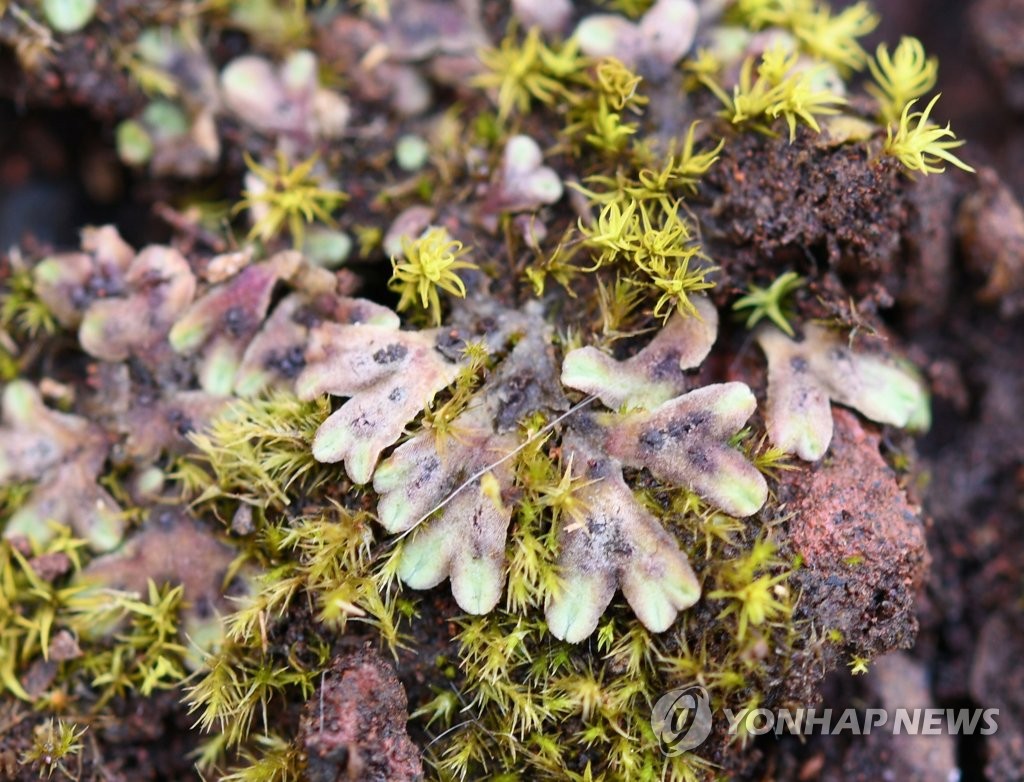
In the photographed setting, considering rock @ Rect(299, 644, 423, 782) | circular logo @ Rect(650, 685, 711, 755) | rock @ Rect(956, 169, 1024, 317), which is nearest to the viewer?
rock @ Rect(299, 644, 423, 782)

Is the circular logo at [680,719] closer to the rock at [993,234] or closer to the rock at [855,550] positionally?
the rock at [855,550]

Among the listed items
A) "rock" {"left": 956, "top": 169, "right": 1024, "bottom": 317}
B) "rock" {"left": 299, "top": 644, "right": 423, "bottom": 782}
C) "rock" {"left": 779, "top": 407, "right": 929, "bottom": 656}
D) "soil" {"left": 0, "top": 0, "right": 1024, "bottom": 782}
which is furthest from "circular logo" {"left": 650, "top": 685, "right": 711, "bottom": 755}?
"rock" {"left": 956, "top": 169, "right": 1024, "bottom": 317}

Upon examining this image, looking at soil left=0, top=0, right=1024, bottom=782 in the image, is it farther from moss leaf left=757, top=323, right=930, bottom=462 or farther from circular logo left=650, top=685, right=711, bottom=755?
circular logo left=650, top=685, right=711, bottom=755

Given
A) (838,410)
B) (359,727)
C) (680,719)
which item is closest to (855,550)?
(838,410)

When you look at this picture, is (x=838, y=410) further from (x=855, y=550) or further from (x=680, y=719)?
(x=680, y=719)

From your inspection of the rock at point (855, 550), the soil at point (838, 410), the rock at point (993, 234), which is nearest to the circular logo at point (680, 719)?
the soil at point (838, 410)

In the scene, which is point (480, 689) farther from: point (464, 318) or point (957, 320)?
point (957, 320)

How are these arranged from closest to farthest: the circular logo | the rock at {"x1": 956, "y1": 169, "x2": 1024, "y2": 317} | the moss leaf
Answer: the circular logo < the moss leaf < the rock at {"x1": 956, "y1": 169, "x2": 1024, "y2": 317}
